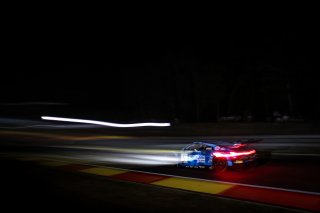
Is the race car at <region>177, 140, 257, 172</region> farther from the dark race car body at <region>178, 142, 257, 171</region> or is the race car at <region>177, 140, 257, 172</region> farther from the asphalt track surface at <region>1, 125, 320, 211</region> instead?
the asphalt track surface at <region>1, 125, 320, 211</region>

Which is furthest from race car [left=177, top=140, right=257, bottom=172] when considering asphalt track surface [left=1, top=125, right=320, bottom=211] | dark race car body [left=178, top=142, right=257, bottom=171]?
asphalt track surface [left=1, top=125, right=320, bottom=211]

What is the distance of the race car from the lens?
15.3 meters

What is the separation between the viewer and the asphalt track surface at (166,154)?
13.7 m

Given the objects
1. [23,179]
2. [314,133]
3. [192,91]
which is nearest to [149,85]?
[192,91]

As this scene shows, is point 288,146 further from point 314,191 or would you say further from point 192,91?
point 192,91

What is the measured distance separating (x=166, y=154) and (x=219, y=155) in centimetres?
701

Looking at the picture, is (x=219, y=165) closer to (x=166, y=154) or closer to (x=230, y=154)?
(x=230, y=154)

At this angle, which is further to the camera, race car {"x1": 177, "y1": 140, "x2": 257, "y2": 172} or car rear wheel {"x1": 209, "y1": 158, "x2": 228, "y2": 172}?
car rear wheel {"x1": 209, "y1": 158, "x2": 228, "y2": 172}

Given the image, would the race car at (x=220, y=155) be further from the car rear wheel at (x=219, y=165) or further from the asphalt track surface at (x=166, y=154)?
the asphalt track surface at (x=166, y=154)

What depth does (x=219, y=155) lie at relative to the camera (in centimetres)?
1571

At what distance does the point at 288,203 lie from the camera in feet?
32.9

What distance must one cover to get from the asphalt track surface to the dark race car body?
33 cm

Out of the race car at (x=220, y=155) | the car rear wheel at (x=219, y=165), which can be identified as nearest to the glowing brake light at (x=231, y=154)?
the race car at (x=220, y=155)

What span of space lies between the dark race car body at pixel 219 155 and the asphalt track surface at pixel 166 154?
12.9 inches
